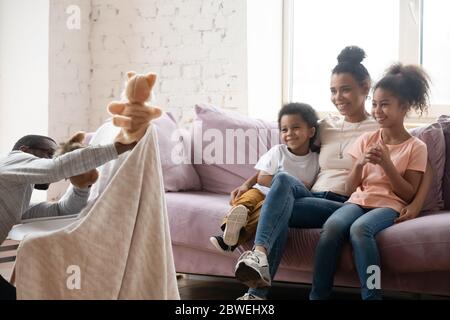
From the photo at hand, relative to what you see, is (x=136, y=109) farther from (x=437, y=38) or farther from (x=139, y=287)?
(x=437, y=38)

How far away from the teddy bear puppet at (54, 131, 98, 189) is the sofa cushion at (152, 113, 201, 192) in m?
1.03

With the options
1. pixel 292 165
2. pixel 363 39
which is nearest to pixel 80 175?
pixel 292 165

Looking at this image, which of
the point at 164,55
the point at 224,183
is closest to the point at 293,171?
the point at 224,183

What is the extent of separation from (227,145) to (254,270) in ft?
3.16

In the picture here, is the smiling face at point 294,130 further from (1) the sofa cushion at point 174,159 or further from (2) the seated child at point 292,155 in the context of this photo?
(1) the sofa cushion at point 174,159

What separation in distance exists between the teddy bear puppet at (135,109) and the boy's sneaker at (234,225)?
0.75m

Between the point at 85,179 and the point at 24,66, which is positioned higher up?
the point at 24,66

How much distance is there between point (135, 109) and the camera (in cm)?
163

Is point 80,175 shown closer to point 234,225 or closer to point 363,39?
point 234,225

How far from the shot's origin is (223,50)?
3.73 meters
